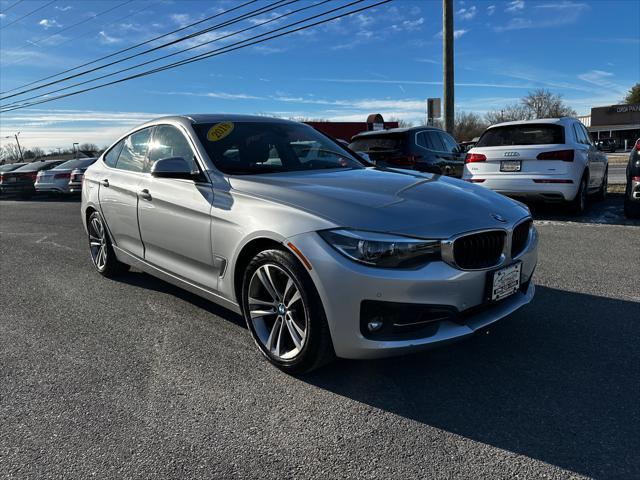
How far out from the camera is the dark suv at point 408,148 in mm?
9031

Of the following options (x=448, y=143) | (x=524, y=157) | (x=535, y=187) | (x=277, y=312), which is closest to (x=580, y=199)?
(x=535, y=187)

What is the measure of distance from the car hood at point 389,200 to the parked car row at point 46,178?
13.5 meters

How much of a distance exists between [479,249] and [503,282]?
263mm

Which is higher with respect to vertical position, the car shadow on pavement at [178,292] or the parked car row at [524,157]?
the parked car row at [524,157]

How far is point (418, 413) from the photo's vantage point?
2602mm

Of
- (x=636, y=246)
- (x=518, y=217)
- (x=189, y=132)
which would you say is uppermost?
(x=189, y=132)

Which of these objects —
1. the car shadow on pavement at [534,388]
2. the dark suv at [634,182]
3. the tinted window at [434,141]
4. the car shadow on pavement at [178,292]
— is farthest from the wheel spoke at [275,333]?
the tinted window at [434,141]

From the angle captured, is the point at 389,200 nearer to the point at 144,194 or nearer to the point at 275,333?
the point at 275,333

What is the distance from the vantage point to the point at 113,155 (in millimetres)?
5199

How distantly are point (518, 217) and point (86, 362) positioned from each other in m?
2.98

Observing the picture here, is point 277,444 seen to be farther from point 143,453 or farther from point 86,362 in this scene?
point 86,362

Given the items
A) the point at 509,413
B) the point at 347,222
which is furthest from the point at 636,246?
the point at 347,222

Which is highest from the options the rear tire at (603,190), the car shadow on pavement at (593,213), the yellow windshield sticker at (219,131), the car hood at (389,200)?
the yellow windshield sticker at (219,131)

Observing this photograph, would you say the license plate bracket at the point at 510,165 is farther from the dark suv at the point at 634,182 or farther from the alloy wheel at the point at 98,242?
the alloy wheel at the point at 98,242
